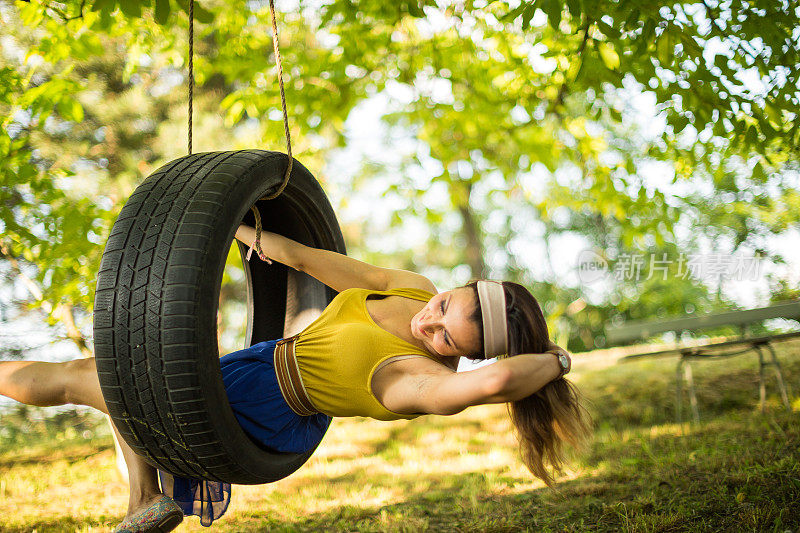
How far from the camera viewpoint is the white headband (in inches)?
73.5

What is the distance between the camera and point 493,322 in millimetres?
1870

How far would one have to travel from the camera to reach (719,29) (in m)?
2.82

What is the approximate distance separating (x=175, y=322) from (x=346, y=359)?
508 mm

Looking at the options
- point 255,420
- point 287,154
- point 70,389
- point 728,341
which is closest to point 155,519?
point 255,420

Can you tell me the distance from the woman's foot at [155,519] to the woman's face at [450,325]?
977 millimetres

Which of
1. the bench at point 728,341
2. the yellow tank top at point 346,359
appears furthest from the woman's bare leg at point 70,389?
the bench at point 728,341

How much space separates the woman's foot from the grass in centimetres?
83

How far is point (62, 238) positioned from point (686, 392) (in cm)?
488

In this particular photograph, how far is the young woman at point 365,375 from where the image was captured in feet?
6.01

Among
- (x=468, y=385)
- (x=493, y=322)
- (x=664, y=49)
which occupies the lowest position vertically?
(x=468, y=385)

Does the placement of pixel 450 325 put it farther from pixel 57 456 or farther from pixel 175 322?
pixel 57 456

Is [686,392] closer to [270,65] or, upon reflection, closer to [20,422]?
[270,65]

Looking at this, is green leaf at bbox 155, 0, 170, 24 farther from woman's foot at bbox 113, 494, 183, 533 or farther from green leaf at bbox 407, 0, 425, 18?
woman's foot at bbox 113, 494, 183, 533

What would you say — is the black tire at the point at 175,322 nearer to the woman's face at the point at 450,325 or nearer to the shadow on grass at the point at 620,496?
the woman's face at the point at 450,325
